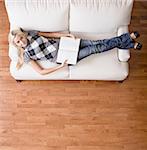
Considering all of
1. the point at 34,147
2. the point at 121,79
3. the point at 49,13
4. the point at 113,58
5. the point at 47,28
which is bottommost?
the point at 34,147

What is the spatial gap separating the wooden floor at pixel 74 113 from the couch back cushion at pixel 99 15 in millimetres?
523

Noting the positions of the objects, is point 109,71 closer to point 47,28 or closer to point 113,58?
point 113,58

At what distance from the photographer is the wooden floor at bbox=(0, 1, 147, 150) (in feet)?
9.07

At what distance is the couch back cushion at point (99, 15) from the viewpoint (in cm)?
264

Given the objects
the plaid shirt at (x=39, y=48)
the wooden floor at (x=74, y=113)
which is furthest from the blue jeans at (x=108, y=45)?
the wooden floor at (x=74, y=113)

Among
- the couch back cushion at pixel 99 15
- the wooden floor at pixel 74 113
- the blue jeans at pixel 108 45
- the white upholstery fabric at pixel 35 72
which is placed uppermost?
the couch back cushion at pixel 99 15

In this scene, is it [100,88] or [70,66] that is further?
[100,88]

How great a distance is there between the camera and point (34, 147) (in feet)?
8.98

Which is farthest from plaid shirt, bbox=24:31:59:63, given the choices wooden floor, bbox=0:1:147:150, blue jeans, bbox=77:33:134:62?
wooden floor, bbox=0:1:147:150

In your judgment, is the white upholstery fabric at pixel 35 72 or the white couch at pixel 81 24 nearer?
the white couch at pixel 81 24

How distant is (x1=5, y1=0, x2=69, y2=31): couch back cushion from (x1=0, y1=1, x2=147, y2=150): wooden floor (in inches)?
21.7

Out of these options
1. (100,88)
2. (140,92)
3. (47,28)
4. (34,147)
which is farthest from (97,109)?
(47,28)

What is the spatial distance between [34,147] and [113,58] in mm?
1057

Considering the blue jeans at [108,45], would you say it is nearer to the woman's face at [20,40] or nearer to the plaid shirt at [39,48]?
the plaid shirt at [39,48]
